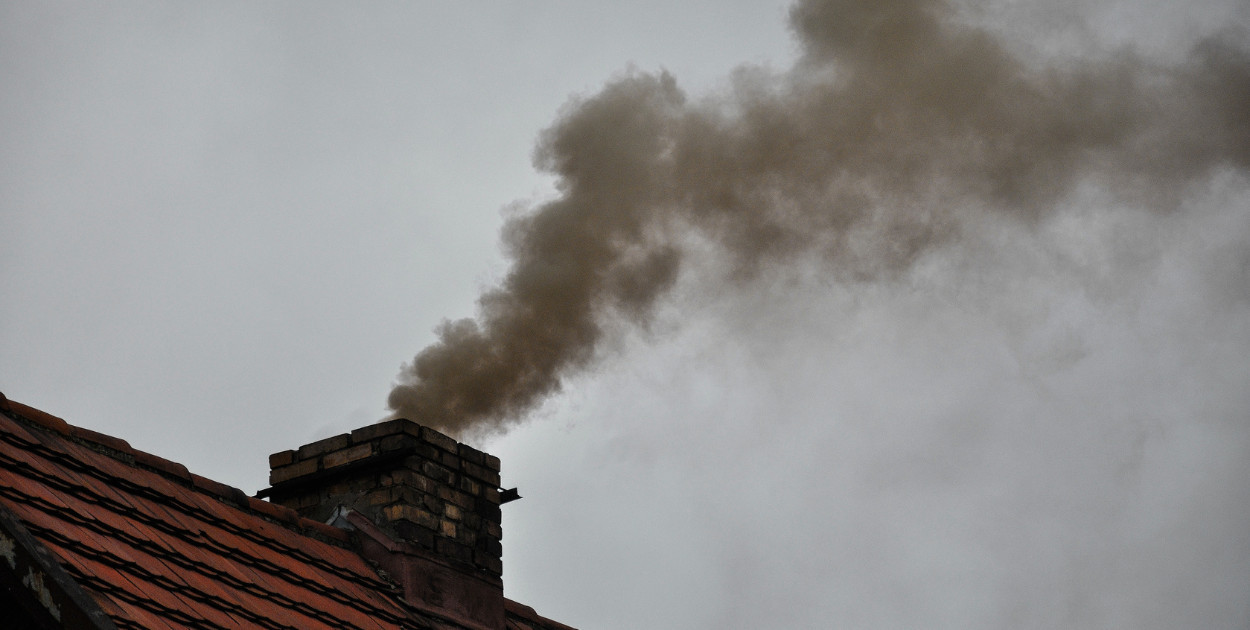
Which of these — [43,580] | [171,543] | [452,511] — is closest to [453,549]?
[452,511]

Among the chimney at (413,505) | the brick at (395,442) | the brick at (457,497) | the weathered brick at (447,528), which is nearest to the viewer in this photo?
the chimney at (413,505)

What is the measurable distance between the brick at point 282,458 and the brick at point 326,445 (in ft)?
0.24

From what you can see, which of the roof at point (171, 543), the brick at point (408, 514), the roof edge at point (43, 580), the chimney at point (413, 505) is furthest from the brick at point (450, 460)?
the roof edge at point (43, 580)

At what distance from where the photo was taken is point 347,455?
7.45 m

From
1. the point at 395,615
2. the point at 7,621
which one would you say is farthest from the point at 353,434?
the point at 7,621

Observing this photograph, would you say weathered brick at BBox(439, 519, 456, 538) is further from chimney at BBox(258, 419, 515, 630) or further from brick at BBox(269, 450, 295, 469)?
brick at BBox(269, 450, 295, 469)

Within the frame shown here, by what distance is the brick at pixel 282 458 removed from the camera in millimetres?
7621

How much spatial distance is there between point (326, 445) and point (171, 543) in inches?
78.4

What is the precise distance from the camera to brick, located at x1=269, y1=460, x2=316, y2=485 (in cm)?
753

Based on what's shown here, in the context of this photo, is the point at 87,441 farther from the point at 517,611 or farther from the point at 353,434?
the point at 517,611

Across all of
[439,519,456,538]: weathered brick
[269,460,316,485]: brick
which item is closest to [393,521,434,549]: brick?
[439,519,456,538]: weathered brick

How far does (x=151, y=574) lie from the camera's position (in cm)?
510

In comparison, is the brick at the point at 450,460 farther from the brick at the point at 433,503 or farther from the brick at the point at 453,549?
the brick at the point at 453,549

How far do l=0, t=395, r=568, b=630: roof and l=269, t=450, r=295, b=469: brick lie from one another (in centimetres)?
67
